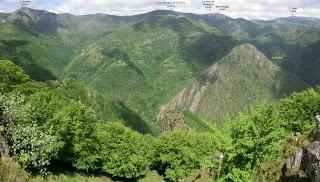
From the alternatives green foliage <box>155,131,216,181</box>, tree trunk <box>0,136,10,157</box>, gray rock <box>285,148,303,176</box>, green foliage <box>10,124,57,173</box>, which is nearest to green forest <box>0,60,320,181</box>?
green foliage <box>10,124,57,173</box>

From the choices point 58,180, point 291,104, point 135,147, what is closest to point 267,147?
point 58,180

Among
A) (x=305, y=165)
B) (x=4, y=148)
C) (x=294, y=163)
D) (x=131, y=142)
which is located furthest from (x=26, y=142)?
(x=131, y=142)

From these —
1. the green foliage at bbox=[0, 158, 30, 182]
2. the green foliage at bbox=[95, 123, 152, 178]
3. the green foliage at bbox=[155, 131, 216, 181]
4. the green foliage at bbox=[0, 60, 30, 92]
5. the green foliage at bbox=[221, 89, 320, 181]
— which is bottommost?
the green foliage at bbox=[155, 131, 216, 181]

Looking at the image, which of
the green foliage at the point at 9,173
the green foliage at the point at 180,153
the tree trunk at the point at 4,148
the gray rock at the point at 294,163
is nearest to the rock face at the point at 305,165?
the gray rock at the point at 294,163

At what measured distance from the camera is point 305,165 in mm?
27141

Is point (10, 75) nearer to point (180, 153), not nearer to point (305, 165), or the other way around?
point (180, 153)

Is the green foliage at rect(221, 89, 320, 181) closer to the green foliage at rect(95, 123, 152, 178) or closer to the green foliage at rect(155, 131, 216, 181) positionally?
the green foliage at rect(95, 123, 152, 178)

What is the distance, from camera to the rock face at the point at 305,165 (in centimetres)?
2511

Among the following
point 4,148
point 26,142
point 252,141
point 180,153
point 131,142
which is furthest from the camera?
point 180,153

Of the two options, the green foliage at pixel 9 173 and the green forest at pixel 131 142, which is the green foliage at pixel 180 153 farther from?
the green foliage at pixel 9 173

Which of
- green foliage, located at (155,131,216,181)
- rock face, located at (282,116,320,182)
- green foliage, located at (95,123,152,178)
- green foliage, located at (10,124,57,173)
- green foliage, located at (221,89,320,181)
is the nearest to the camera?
rock face, located at (282,116,320,182)

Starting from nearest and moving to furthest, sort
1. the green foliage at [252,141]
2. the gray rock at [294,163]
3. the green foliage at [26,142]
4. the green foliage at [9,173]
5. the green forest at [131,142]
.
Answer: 1. the green foliage at [9,173]
2. the gray rock at [294,163]
3. the green foliage at [252,141]
4. the green forest at [131,142]
5. the green foliage at [26,142]

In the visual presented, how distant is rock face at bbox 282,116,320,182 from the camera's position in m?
25.1

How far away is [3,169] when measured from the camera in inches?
1060
